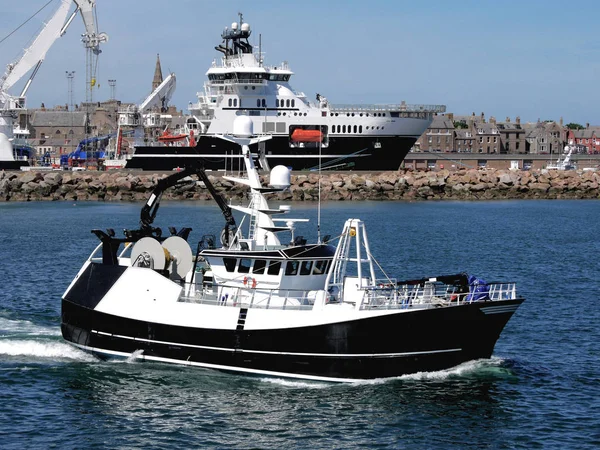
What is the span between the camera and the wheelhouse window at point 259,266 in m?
23.5

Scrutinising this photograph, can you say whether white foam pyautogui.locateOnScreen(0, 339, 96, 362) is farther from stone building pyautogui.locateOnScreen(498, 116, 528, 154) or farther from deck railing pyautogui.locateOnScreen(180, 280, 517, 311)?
stone building pyautogui.locateOnScreen(498, 116, 528, 154)

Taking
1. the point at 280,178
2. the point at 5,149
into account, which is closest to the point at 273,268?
the point at 280,178

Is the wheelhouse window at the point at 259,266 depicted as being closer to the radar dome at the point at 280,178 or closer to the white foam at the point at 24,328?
the radar dome at the point at 280,178

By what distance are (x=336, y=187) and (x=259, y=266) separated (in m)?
56.1

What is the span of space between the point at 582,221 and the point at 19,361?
47804mm

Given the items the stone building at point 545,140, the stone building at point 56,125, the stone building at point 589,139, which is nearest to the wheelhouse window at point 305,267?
the stone building at point 545,140

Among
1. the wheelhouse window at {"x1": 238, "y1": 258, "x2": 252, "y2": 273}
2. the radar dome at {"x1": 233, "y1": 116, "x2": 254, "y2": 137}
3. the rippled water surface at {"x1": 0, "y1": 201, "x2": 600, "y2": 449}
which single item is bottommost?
the rippled water surface at {"x1": 0, "y1": 201, "x2": 600, "y2": 449}

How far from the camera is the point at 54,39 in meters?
95.6

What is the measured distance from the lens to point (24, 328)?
1089 inches

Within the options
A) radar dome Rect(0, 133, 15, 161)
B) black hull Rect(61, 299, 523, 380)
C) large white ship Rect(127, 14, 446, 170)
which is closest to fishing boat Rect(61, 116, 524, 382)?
black hull Rect(61, 299, 523, 380)

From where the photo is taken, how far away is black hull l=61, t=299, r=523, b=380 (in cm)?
2144

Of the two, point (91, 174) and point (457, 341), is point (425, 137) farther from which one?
point (457, 341)

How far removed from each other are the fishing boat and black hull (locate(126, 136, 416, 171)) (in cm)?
5754

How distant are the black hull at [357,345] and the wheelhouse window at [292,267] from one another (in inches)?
79.9
